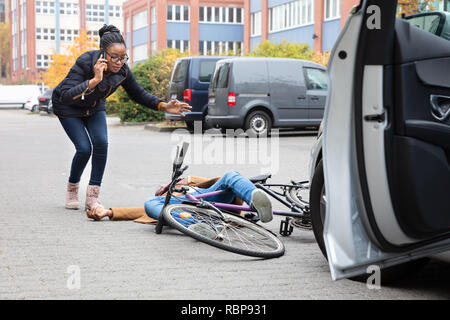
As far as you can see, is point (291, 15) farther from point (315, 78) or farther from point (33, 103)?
point (315, 78)

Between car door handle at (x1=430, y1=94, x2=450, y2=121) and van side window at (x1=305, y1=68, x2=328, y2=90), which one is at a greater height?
van side window at (x1=305, y1=68, x2=328, y2=90)

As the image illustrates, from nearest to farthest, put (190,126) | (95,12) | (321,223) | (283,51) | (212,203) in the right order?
(321,223)
(212,203)
(190,126)
(283,51)
(95,12)

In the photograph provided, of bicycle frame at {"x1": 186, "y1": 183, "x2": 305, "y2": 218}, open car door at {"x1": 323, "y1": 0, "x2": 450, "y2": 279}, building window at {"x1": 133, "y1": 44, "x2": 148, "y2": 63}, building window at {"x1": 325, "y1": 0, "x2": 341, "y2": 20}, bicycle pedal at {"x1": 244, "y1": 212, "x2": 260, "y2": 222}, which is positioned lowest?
bicycle pedal at {"x1": 244, "y1": 212, "x2": 260, "y2": 222}

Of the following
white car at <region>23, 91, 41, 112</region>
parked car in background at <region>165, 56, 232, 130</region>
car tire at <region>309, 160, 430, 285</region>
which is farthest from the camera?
white car at <region>23, 91, 41, 112</region>

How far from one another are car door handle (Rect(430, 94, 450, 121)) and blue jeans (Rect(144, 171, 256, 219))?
7.07ft

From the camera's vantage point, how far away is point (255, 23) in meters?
60.2

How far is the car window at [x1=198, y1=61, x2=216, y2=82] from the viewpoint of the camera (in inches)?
853

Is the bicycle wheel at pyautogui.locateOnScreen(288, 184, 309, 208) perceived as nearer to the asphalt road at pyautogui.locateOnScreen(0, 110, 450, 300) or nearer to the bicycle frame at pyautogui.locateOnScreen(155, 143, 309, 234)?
the bicycle frame at pyautogui.locateOnScreen(155, 143, 309, 234)

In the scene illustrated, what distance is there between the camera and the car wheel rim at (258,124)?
19.5 metres

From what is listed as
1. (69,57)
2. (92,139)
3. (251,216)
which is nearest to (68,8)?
(69,57)

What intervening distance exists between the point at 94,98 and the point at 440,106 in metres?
4.02

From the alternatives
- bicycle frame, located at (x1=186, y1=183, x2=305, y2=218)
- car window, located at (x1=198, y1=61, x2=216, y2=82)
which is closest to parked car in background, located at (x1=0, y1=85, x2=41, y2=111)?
car window, located at (x1=198, y1=61, x2=216, y2=82)
